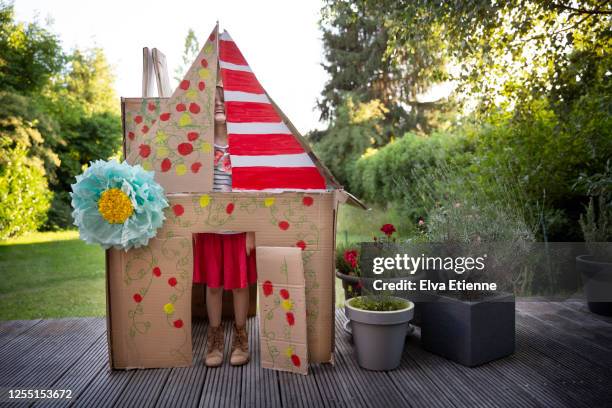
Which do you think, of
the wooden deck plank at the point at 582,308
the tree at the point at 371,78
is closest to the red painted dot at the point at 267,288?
the wooden deck plank at the point at 582,308

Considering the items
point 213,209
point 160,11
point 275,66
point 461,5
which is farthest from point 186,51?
point 213,209

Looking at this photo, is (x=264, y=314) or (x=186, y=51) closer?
(x=264, y=314)

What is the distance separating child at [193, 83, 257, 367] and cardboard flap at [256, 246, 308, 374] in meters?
0.15

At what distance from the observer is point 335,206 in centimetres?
259

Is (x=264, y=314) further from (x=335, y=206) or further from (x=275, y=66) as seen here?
(x=275, y=66)

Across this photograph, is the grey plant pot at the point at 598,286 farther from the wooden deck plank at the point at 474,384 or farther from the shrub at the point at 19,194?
the shrub at the point at 19,194

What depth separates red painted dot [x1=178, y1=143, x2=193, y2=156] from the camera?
2.62 m

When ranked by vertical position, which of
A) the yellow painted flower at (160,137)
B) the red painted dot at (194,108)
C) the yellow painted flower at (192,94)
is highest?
the yellow painted flower at (192,94)

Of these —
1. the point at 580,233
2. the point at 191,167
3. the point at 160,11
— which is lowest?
the point at 580,233

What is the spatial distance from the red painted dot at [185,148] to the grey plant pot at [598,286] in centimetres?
326

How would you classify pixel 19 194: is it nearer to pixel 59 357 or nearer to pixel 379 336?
pixel 59 357

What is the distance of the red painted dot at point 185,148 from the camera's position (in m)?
2.62

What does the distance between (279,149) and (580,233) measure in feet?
11.5

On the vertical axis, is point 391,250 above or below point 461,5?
below
